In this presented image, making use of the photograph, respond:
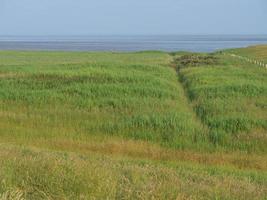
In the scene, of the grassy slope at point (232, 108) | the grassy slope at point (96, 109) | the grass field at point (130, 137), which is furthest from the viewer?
the grassy slope at point (96, 109)

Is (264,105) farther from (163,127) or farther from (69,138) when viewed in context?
(69,138)

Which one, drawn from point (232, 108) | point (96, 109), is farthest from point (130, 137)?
point (232, 108)

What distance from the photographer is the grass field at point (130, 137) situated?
24.5 feet

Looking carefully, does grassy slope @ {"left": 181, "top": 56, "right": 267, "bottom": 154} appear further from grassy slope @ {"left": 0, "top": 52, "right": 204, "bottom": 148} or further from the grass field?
grassy slope @ {"left": 0, "top": 52, "right": 204, "bottom": 148}

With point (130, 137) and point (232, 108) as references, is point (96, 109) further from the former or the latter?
point (232, 108)

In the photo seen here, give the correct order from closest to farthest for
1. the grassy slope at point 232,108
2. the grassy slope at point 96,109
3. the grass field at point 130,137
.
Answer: the grass field at point 130,137, the grassy slope at point 232,108, the grassy slope at point 96,109

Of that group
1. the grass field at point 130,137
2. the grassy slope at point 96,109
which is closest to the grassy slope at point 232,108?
the grass field at point 130,137

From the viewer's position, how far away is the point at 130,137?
16.8 meters

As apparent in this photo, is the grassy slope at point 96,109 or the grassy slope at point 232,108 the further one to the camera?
the grassy slope at point 96,109

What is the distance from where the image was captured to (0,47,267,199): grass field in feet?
24.5

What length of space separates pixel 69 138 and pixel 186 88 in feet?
42.6

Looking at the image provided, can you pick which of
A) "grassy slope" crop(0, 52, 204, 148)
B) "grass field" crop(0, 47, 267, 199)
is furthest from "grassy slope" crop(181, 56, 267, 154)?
"grassy slope" crop(0, 52, 204, 148)

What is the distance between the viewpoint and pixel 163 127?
56.6ft

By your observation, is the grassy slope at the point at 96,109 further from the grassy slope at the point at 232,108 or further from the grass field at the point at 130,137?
the grassy slope at the point at 232,108
